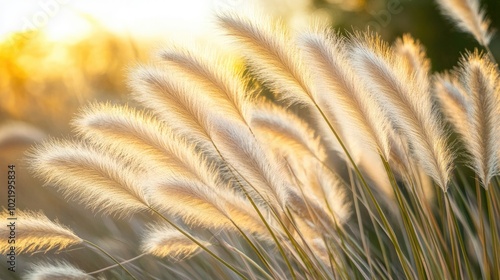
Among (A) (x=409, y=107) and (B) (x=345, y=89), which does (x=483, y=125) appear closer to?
(A) (x=409, y=107)

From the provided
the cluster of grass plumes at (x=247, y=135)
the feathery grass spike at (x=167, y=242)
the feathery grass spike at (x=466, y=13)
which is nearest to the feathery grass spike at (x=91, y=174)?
the cluster of grass plumes at (x=247, y=135)

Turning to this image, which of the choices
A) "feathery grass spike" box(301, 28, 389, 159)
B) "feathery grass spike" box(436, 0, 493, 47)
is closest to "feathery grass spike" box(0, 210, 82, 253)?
"feathery grass spike" box(301, 28, 389, 159)

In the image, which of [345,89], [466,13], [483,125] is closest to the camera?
[483,125]

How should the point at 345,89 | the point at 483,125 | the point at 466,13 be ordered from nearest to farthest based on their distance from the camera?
Result: the point at 483,125 → the point at 345,89 → the point at 466,13

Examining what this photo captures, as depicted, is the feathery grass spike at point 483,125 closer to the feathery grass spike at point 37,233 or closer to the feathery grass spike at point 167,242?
the feathery grass spike at point 167,242

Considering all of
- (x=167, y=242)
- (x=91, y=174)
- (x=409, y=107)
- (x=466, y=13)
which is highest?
(x=466, y=13)

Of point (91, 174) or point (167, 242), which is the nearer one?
point (91, 174)

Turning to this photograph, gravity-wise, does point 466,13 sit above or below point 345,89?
above

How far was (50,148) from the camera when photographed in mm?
1735

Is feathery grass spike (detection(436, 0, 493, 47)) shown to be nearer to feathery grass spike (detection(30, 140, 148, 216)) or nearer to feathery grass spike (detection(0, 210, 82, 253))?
feathery grass spike (detection(30, 140, 148, 216))

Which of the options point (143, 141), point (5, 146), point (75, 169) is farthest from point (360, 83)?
point (5, 146)

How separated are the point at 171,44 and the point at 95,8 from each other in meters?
1.95

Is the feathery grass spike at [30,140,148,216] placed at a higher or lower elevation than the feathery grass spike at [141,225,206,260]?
higher

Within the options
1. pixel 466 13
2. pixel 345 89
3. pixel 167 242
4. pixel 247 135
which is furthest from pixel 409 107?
pixel 466 13
